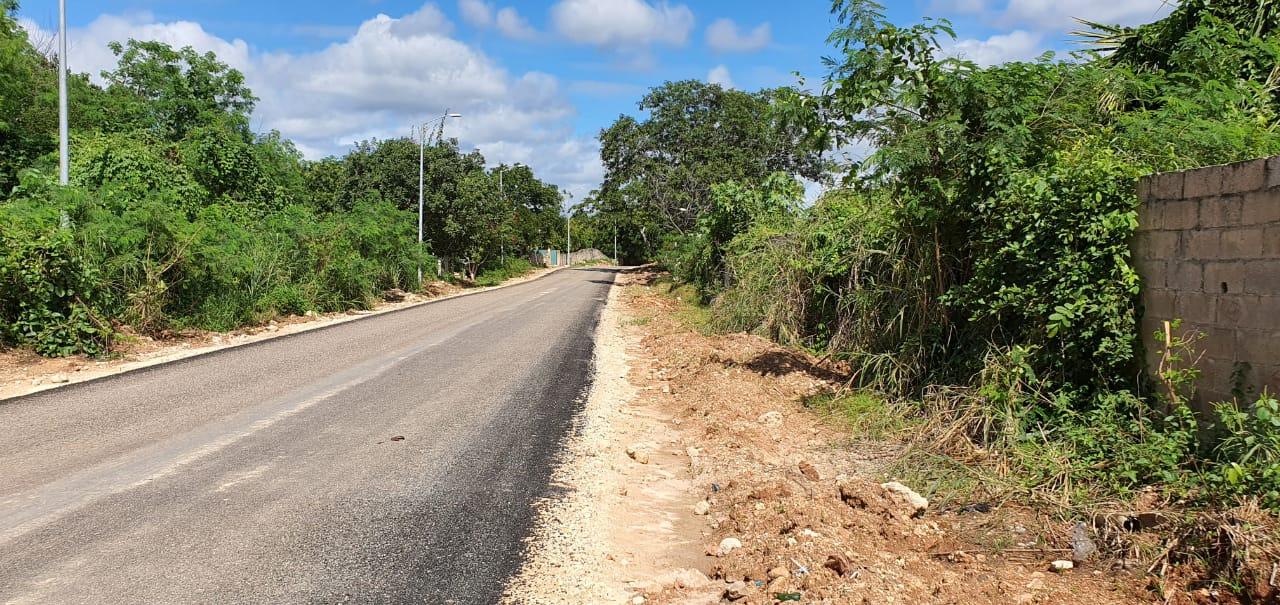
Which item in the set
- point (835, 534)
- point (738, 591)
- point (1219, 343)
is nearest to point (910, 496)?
point (835, 534)

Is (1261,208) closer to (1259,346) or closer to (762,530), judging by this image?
(1259,346)

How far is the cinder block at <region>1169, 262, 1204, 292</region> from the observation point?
5094 mm

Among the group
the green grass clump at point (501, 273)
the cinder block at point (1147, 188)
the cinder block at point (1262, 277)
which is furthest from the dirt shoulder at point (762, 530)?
the green grass clump at point (501, 273)

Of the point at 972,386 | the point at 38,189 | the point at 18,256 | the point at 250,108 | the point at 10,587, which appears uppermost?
the point at 250,108

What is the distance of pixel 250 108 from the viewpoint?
1268 inches

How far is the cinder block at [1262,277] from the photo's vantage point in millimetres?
4531

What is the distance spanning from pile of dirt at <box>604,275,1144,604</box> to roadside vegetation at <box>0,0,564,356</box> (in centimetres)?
998

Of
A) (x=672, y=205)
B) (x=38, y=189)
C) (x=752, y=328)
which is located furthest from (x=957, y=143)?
(x=672, y=205)

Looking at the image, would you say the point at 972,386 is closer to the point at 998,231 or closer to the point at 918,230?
the point at 998,231

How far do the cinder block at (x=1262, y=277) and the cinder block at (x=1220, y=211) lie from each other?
0.32 metres

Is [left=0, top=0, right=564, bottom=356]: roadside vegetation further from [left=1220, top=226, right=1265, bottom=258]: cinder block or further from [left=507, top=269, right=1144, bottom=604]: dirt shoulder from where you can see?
[left=1220, top=226, right=1265, bottom=258]: cinder block

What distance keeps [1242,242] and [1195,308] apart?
21.3 inches

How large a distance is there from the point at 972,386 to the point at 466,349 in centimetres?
865

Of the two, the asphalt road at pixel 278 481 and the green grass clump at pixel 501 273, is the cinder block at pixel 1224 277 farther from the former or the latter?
the green grass clump at pixel 501 273
